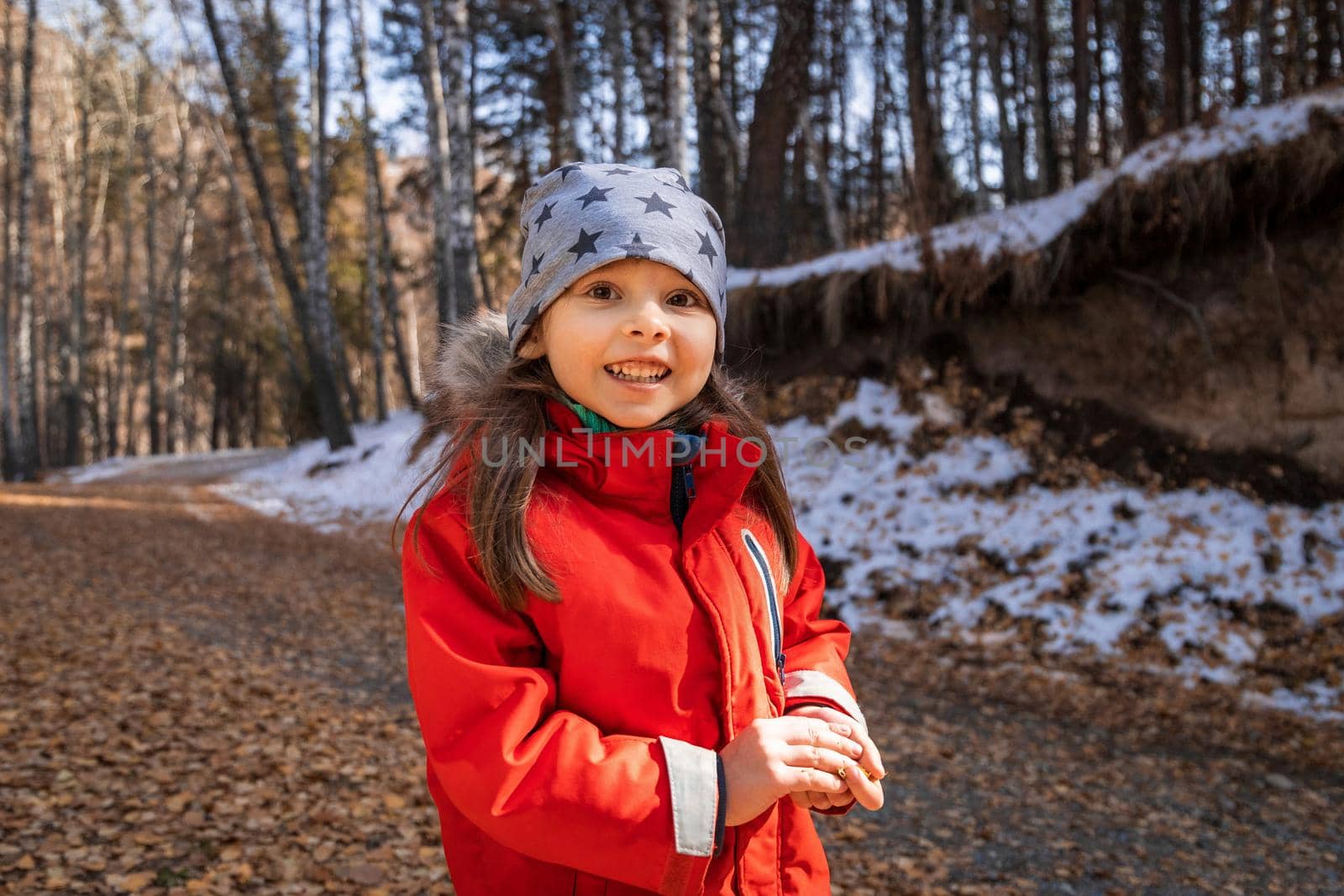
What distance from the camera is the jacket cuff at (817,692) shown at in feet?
4.54

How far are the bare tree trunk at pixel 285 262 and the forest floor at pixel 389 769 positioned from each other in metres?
9.43

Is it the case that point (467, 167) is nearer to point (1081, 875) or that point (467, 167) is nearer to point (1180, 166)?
point (1180, 166)

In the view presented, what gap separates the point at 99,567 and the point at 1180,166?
10.1 meters

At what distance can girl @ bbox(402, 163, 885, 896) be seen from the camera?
1.16 m

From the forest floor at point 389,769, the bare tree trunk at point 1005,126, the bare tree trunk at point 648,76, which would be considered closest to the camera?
the forest floor at point 389,769

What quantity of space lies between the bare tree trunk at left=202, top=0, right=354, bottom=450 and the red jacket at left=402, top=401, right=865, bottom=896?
15160 millimetres

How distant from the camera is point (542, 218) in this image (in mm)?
1462

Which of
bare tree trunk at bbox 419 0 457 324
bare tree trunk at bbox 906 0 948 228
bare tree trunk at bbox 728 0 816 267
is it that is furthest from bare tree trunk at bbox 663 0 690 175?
bare tree trunk at bbox 419 0 457 324

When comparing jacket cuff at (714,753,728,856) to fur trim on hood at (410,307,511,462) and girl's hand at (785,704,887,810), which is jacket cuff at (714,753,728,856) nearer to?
girl's hand at (785,704,887,810)

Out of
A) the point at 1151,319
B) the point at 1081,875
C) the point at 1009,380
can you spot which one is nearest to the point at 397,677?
the point at 1081,875

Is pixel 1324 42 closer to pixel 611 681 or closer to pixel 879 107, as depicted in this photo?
pixel 879 107

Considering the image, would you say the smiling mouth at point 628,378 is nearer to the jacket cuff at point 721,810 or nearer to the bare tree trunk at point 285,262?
the jacket cuff at point 721,810

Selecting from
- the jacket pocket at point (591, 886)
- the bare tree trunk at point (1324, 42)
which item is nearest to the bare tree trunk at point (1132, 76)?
the bare tree trunk at point (1324, 42)

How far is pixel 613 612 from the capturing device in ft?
Result: 4.13
